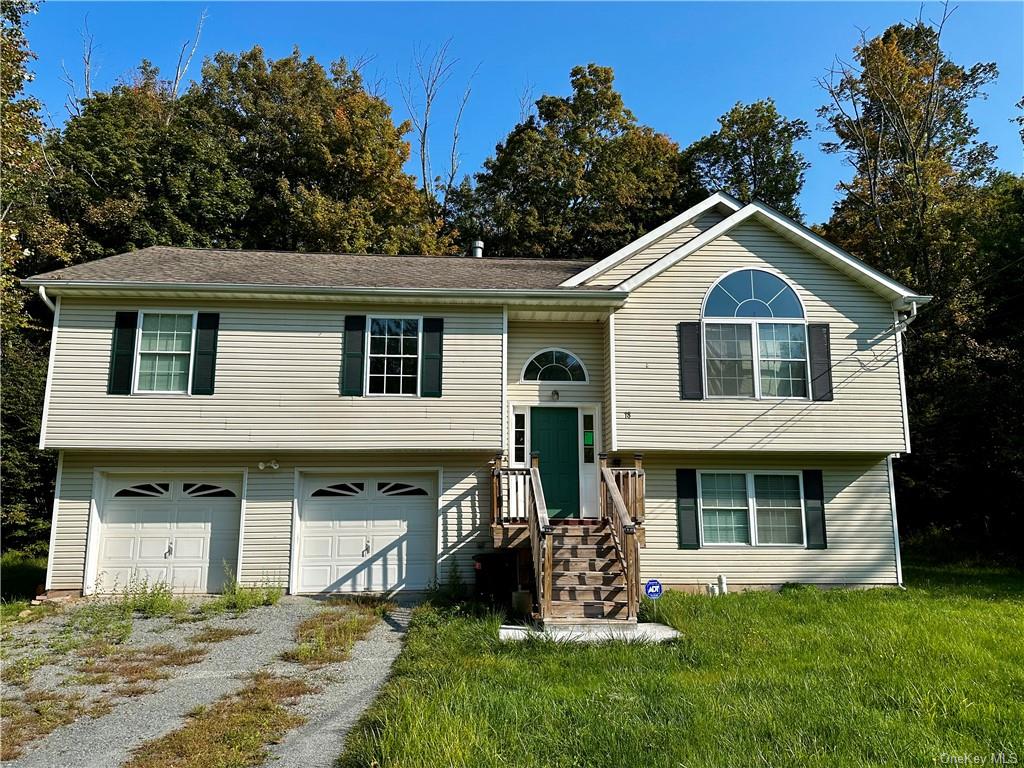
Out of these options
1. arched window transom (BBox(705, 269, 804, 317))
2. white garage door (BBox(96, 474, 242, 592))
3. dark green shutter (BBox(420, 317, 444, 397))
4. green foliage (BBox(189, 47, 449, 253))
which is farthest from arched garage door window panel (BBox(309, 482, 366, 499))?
green foliage (BBox(189, 47, 449, 253))

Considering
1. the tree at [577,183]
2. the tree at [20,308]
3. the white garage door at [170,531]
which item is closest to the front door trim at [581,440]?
the white garage door at [170,531]

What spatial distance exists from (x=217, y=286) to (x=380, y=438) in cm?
353

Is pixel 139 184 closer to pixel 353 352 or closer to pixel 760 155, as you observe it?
pixel 353 352

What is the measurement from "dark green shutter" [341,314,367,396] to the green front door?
10.2ft

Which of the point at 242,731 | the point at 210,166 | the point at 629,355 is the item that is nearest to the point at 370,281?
the point at 629,355

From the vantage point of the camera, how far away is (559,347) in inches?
468

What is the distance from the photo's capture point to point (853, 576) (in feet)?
37.1

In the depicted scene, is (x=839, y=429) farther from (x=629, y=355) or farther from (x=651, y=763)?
(x=651, y=763)

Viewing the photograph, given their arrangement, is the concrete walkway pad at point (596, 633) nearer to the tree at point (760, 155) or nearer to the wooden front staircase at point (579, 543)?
the wooden front staircase at point (579, 543)

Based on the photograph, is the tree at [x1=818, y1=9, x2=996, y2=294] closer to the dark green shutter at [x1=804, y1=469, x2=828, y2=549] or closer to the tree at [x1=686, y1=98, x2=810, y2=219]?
the tree at [x1=686, y1=98, x2=810, y2=219]

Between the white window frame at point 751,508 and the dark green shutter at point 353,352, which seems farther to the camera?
the white window frame at point 751,508

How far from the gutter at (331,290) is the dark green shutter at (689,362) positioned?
1.29 m

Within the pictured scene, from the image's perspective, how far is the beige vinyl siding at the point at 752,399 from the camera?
431 inches

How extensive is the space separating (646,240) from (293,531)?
809 centimetres
